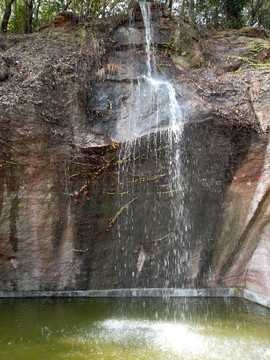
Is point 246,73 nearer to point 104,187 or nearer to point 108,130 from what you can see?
point 108,130

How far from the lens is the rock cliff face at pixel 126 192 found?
4734 mm

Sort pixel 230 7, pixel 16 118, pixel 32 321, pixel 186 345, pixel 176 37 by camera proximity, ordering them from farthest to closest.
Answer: pixel 230 7 < pixel 176 37 < pixel 16 118 < pixel 32 321 < pixel 186 345

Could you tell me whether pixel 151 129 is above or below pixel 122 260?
above

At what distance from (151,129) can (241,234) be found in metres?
2.31

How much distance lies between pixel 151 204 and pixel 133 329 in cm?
195

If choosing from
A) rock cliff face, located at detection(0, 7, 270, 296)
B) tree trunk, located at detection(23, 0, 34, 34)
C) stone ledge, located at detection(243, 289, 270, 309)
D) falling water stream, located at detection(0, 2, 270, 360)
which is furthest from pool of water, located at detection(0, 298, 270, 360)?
tree trunk, located at detection(23, 0, 34, 34)

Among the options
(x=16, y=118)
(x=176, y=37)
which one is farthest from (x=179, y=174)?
(x=176, y=37)

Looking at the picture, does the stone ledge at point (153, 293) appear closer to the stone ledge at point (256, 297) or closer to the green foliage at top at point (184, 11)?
the stone ledge at point (256, 297)

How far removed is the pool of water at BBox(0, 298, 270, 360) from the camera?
3053 mm

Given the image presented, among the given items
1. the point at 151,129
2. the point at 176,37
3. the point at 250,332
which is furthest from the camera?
the point at 176,37

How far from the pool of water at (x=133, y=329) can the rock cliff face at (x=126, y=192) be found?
0.45 metres

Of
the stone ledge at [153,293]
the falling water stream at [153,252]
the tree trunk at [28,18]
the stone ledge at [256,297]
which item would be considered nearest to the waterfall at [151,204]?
the falling water stream at [153,252]

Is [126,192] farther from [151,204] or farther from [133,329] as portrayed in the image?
[133,329]

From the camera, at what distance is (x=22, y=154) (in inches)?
182
